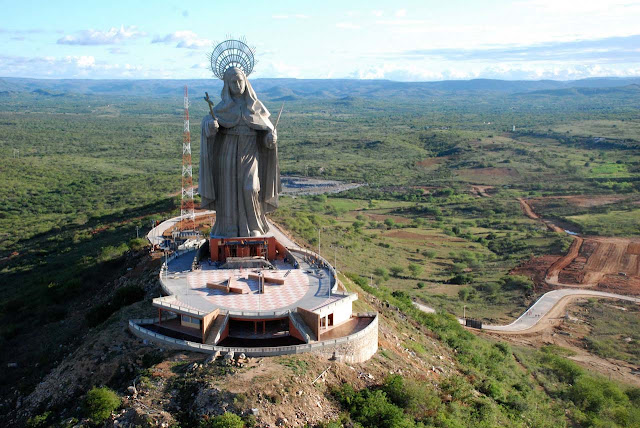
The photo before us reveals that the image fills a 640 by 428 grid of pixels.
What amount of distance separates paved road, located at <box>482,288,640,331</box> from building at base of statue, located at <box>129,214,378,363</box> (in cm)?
1589

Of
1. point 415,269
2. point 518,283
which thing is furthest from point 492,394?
point 415,269

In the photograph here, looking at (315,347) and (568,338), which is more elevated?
(315,347)

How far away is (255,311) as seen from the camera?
920 inches

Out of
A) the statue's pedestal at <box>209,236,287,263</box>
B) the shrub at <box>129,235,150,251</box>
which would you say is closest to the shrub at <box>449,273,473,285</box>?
the statue's pedestal at <box>209,236,287,263</box>

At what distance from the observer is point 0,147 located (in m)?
132

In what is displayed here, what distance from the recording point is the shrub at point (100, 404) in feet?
59.1

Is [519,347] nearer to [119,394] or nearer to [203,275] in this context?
[203,275]

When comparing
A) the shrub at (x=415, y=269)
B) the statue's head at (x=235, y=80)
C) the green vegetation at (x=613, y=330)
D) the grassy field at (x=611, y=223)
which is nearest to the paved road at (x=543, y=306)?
the green vegetation at (x=613, y=330)

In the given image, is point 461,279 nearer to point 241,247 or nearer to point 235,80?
point 241,247

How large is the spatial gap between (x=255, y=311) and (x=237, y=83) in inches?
443

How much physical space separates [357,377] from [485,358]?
36.6ft

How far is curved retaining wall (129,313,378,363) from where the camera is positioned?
68.0 feet

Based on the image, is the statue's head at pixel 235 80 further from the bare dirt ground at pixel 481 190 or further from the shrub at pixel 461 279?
the bare dirt ground at pixel 481 190

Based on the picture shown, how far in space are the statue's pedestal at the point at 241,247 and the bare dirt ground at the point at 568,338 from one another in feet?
50.2
